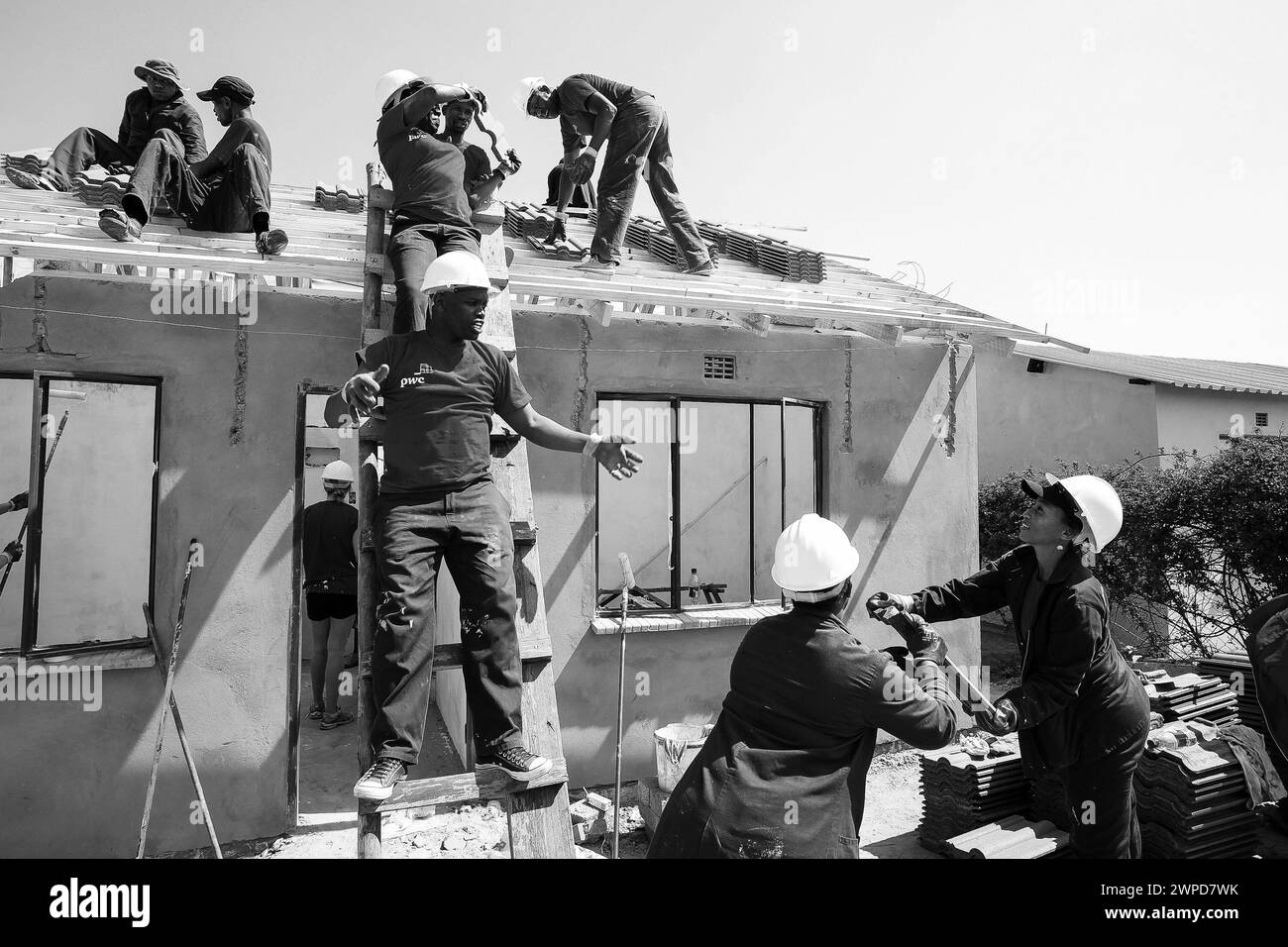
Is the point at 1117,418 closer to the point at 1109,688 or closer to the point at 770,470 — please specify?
the point at 770,470

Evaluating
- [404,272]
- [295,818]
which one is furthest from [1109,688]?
[295,818]

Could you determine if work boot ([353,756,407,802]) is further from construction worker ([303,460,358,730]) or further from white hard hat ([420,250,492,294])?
construction worker ([303,460,358,730])

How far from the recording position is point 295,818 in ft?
16.2

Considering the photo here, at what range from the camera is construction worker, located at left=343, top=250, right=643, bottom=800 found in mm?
2479

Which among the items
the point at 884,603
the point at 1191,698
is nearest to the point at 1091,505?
the point at 884,603

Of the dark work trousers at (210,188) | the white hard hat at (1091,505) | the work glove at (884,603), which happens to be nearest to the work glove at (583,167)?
the dark work trousers at (210,188)

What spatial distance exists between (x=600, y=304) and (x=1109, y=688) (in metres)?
3.70

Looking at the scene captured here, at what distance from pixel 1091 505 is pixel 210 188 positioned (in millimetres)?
5974

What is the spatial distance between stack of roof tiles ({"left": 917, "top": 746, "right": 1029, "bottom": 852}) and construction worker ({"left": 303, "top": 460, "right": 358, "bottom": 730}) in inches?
184

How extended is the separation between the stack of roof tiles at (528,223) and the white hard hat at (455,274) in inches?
165

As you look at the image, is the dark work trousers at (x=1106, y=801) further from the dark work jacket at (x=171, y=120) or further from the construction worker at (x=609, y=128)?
the dark work jacket at (x=171, y=120)

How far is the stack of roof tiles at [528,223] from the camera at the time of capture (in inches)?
270

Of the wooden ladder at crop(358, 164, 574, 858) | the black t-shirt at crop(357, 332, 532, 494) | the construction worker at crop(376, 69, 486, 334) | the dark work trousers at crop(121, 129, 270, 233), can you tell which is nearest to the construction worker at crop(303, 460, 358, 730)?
the dark work trousers at crop(121, 129, 270, 233)

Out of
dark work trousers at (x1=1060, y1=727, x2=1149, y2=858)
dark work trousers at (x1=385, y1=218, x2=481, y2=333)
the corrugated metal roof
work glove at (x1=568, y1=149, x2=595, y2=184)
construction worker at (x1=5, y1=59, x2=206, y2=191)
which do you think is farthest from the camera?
the corrugated metal roof
